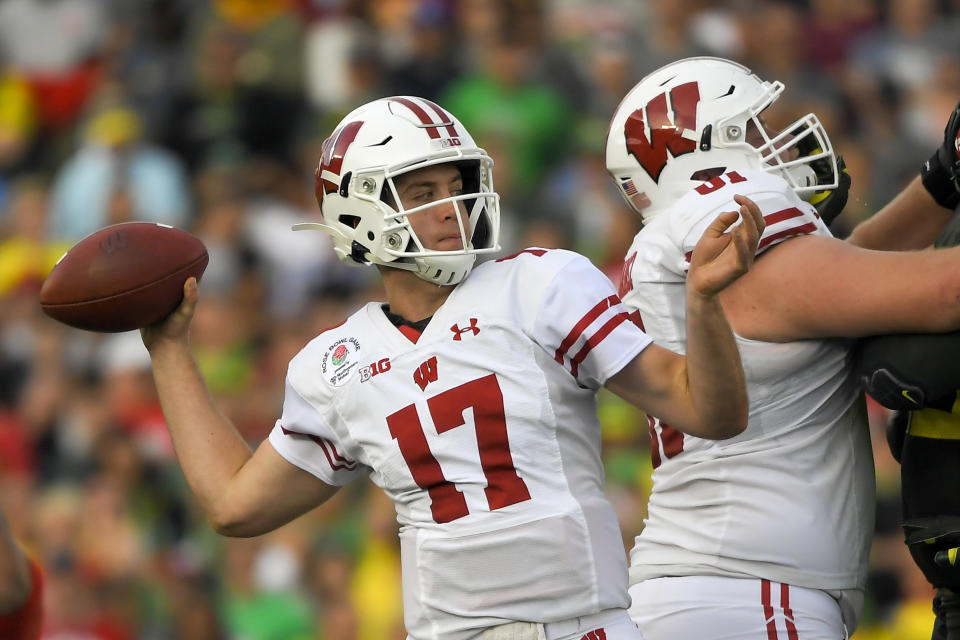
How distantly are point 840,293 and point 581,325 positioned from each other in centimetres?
57

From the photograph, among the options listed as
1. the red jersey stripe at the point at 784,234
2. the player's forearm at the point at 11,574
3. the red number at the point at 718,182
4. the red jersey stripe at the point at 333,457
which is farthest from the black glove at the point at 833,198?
the player's forearm at the point at 11,574

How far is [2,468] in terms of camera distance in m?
8.14

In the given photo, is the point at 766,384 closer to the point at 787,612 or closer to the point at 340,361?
the point at 787,612

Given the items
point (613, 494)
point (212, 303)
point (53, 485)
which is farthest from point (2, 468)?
point (613, 494)

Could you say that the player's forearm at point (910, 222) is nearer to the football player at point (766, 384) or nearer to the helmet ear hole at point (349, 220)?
the football player at point (766, 384)

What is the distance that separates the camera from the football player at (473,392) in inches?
122

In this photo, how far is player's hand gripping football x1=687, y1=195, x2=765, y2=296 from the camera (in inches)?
111

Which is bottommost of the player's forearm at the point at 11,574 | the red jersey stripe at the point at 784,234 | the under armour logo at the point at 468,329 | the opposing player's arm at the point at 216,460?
the player's forearm at the point at 11,574

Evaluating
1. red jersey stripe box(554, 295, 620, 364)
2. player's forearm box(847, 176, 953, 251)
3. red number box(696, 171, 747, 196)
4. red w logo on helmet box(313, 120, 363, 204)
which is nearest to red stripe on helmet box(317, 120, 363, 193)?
red w logo on helmet box(313, 120, 363, 204)

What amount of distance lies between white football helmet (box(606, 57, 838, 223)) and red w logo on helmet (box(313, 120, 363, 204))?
2.39 ft

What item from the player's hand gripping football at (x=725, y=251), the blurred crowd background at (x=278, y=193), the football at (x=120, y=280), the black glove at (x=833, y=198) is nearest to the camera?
the player's hand gripping football at (x=725, y=251)

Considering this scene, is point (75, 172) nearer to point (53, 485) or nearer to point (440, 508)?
point (53, 485)

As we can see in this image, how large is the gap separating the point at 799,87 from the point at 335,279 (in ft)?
9.03

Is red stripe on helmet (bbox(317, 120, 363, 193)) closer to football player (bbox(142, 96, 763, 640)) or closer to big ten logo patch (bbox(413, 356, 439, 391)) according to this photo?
football player (bbox(142, 96, 763, 640))
